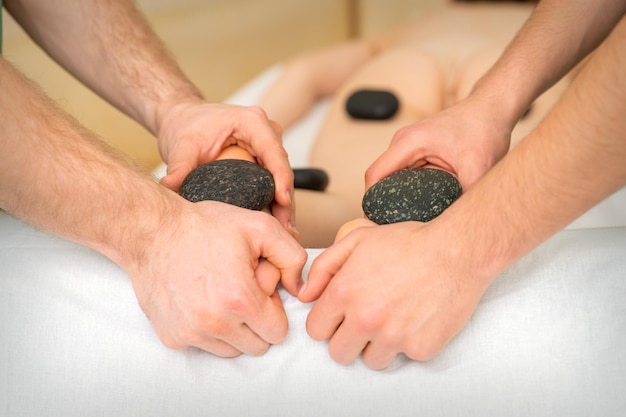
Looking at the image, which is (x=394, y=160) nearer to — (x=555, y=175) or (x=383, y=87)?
(x=555, y=175)

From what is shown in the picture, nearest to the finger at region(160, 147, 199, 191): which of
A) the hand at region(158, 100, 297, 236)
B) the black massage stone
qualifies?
the hand at region(158, 100, 297, 236)

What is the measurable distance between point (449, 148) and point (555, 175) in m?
0.29

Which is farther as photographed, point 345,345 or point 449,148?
point 449,148

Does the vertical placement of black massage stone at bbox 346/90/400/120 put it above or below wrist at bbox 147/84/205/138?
below

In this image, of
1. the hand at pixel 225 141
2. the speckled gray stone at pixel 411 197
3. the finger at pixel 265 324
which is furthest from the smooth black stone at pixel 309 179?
Answer: the finger at pixel 265 324

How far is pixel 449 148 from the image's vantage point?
1.08m

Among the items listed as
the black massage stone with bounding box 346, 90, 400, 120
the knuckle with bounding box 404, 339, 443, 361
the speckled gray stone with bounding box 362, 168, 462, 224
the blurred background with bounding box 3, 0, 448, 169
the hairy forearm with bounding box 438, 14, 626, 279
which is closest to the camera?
the hairy forearm with bounding box 438, 14, 626, 279

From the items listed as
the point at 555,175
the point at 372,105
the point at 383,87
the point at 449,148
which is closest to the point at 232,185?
the point at 449,148

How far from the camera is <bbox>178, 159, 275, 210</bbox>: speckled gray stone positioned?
1003mm

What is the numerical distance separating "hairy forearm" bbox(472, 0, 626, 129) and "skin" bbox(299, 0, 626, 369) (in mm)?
284

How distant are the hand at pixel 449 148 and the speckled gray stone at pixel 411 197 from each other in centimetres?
7

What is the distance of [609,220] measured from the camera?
3.77ft

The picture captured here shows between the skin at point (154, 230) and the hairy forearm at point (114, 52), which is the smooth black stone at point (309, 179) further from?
the skin at point (154, 230)

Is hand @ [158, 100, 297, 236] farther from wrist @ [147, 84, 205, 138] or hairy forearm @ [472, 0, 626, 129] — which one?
hairy forearm @ [472, 0, 626, 129]
